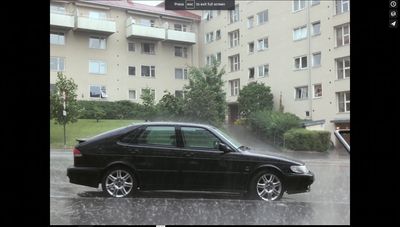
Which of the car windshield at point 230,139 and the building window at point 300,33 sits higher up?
the building window at point 300,33


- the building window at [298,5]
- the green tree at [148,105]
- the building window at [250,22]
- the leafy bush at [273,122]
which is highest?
the building window at [298,5]

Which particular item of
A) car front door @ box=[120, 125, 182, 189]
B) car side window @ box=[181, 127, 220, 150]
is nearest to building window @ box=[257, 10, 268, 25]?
car side window @ box=[181, 127, 220, 150]

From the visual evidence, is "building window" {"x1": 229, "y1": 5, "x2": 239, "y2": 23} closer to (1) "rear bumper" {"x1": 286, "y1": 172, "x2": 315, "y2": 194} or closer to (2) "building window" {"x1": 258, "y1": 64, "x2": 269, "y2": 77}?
(2) "building window" {"x1": 258, "y1": 64, "x2": 269, "y2": 77}

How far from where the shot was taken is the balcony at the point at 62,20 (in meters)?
6.18

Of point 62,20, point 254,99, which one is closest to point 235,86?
point 254,99

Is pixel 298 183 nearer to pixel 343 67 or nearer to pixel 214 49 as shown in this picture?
pixel 343 67

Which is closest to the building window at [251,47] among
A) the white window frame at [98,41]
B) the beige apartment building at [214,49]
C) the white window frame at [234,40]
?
the beige apartment building at [214,49]

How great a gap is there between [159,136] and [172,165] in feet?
1.45

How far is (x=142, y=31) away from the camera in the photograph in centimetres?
698

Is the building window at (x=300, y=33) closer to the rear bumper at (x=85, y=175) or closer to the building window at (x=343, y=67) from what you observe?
the building window at (x=343, y=67)

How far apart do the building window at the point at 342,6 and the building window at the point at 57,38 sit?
3726 millimetres
